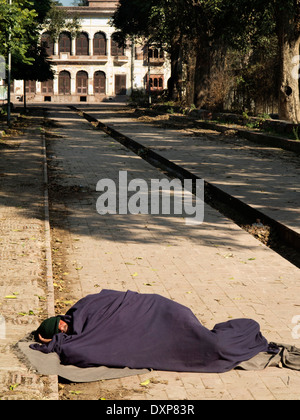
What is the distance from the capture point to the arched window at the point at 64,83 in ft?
239

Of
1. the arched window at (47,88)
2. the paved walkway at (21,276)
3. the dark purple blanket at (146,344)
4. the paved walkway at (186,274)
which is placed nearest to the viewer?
the paved walkway at (21,276)

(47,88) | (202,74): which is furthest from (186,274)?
(47,88)

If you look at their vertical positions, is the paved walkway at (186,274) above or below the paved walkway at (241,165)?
below

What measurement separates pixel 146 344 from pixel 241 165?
10.8 m

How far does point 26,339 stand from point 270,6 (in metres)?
18.4

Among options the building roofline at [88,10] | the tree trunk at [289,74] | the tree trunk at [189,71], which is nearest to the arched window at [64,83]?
the building roofline at [88,10]

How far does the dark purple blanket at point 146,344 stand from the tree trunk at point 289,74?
56.6ft

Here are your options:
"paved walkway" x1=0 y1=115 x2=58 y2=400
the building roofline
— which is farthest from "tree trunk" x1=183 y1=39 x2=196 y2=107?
the building roofline

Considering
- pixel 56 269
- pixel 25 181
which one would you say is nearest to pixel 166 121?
pixel 25 181

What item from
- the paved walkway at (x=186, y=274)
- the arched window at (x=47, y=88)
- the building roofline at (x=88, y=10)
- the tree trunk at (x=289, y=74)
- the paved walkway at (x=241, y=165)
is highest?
the building roofline at (x=88, y=10)

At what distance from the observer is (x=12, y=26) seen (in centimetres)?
2017

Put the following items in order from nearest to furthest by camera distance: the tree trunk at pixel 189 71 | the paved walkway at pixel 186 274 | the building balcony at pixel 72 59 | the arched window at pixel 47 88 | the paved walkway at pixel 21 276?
the paved walkway at pixel 21 276 < the paved walkway at pixel 186 274 < the tree trunk at pixel 189 71 < the arched window at pixel 47 88 < the building balcony at pixel 72 59

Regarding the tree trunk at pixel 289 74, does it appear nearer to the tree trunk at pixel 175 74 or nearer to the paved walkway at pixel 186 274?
the paved walkway at pixel 186 274
